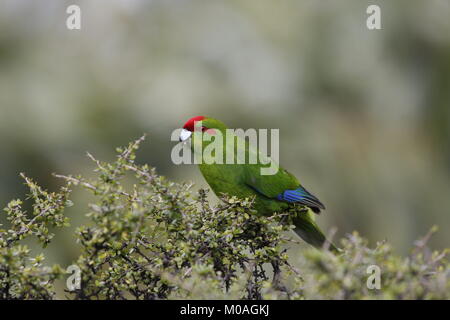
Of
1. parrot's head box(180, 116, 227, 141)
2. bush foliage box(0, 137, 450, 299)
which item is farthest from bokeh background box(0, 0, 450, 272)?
bush foliage box(0, 137, 450, 299)

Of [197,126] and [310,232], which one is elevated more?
[197,126]

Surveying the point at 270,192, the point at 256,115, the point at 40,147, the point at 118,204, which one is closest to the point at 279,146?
the point at 256,115

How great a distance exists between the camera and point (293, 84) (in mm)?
7156

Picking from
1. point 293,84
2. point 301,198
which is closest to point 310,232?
point 301,198

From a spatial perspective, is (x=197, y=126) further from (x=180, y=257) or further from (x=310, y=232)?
(x=180, y=257)

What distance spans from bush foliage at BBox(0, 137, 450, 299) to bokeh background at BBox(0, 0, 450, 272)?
4336mm

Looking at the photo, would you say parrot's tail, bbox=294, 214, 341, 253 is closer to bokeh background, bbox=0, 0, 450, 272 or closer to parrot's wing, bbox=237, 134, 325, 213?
parrot's wing, bbox=237, 134, 325, 213

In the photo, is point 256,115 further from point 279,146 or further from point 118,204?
point 118,204

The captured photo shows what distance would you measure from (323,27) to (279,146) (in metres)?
1.77

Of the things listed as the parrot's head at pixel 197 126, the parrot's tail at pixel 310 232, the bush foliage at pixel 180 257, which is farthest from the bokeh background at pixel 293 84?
the bush foliage at pixel 180 257

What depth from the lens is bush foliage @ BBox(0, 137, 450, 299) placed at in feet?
4.96

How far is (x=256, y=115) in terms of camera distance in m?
6.75

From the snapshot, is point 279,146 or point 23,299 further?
point 279,146

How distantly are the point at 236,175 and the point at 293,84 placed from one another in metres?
4.49
